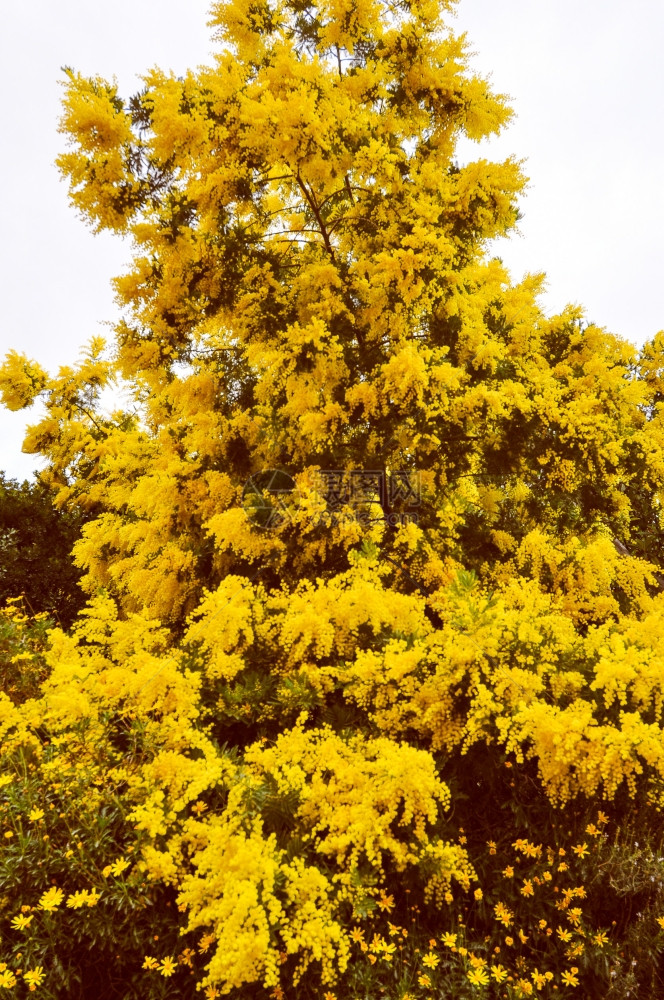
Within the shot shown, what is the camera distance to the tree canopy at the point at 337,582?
3135 mm

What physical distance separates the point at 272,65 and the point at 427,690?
608cm

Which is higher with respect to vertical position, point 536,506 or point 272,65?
point 272,65

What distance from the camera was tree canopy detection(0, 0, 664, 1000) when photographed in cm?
313

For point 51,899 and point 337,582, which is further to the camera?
point 337,582

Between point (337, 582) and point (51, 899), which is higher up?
point (337, 582)

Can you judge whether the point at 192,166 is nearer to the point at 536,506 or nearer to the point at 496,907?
the point at 536,506

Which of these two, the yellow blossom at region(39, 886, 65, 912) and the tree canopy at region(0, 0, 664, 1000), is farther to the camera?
the tree canopy at region(0, 0, 664, 1000)

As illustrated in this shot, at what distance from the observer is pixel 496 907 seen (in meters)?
3.34

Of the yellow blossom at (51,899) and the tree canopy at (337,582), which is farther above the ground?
the tree canopy at (337,582)

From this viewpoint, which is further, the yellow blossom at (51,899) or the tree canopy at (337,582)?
the tree canopy at (337,582)

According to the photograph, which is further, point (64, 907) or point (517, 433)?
point (517, 433)

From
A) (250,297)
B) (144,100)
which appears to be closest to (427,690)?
(250,297)

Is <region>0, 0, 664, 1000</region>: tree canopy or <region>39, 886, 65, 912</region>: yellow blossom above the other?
<region>0, 0, 664, 1000</region>: tree canopy

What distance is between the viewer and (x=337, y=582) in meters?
4.60
